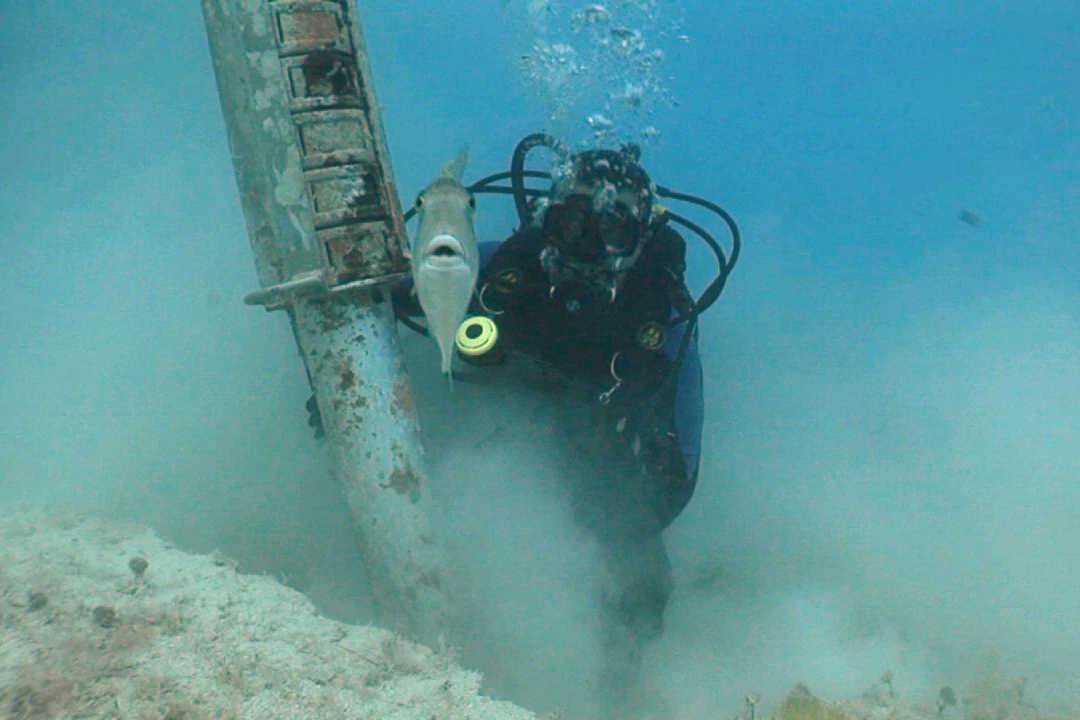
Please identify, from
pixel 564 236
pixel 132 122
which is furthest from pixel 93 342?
pixel 564 236

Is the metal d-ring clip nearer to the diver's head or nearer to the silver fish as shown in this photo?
the diver's head

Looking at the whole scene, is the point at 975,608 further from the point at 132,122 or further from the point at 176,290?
the point at 132,122

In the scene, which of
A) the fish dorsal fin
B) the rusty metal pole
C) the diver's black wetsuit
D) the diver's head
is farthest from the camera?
the diver's black wetsuit

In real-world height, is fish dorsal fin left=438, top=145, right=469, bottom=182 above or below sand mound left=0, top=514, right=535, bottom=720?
above

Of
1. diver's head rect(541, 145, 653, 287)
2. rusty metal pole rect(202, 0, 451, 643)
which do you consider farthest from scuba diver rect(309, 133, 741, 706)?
rusty metal pole rect(202, 0, 451, 643)

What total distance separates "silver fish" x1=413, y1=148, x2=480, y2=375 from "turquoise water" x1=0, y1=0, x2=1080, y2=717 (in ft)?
8.85

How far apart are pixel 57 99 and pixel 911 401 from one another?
574 inches

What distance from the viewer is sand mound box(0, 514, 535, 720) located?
1.64 metres

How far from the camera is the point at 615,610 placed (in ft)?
13.8

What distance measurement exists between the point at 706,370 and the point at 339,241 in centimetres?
621

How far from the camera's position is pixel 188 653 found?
1.88 meters

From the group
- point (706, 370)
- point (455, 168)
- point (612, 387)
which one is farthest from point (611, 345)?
point (706, 370)

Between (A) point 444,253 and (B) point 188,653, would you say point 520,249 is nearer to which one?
(A) point 444,253

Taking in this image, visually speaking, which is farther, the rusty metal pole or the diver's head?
the diver's head
